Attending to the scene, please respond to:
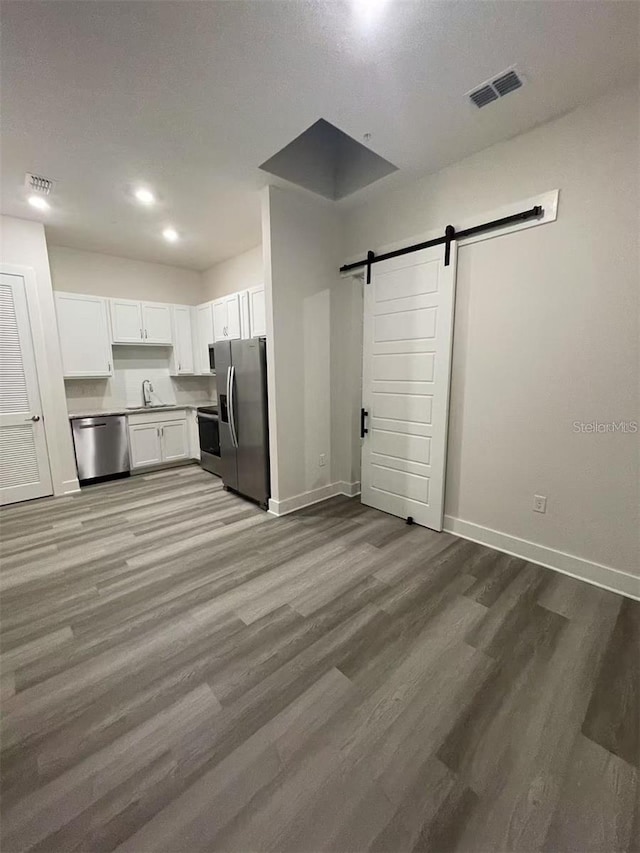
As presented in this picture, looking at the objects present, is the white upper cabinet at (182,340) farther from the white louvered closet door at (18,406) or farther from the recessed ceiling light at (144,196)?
the recessed ceiling light at (144,196)

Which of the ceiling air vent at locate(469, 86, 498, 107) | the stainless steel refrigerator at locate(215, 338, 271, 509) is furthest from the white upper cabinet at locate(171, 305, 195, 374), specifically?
the ceiling air vent at locate(469, 86, 498, 107)

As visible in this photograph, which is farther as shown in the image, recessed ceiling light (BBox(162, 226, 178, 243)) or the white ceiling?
recessed ceiling light (BBox(162, 226, 178, 243))

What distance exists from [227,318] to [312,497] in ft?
8.85

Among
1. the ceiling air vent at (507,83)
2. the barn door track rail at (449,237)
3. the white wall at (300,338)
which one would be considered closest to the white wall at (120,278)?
the white wall at (300,338)

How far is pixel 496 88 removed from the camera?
1945mm

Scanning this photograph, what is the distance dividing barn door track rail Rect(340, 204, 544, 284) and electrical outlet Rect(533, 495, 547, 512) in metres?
1.95

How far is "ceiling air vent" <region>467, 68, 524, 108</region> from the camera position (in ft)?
6.14

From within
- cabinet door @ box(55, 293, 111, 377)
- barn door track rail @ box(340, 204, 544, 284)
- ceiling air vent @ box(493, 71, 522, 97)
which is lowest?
cabinet door @ box(55, 293, 111, 377)

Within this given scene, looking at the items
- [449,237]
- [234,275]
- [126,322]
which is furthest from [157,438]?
[449,237]

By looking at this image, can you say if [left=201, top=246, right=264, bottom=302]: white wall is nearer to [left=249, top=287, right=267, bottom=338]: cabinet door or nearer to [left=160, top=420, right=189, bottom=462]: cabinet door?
[left=249, top=287, right=267, bottom=338]: cabinet door

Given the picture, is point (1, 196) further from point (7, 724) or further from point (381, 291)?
point (7, 724)

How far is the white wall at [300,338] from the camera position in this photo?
3.14 m

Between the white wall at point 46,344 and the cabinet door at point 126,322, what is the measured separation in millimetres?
835

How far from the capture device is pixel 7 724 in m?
1.40
